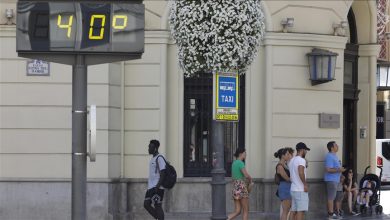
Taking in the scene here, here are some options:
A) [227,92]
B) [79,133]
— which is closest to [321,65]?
[227,92]

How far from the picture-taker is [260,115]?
53.9 ft

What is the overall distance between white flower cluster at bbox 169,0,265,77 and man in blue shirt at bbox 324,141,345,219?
6.32m

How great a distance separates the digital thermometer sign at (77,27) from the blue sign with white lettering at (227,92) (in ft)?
7.91

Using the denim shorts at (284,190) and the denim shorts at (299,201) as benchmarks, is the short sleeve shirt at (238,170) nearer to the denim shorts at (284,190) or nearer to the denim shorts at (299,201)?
the denim shorts at (284,190)

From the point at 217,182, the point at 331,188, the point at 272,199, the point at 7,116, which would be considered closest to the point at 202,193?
the point at 272,199

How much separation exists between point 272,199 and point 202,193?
1.43 m

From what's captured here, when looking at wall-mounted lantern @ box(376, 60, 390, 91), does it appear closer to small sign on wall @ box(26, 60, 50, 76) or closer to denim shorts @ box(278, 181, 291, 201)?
denim shorts @ box(278, 181, 291, 201)

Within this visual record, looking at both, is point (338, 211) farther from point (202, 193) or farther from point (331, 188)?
point (202, 193)

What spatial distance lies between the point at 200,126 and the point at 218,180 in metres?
6.12

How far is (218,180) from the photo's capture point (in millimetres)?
10422

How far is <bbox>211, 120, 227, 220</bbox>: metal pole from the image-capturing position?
10367 mm

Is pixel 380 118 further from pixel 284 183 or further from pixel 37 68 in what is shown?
pixel 37 68

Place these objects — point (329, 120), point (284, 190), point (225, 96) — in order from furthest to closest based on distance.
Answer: point (329, 120)
point (284, 190)
point (225, 96)

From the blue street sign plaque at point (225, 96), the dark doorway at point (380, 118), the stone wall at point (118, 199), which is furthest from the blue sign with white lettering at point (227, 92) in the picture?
the dark doorway at point (380, 118)
